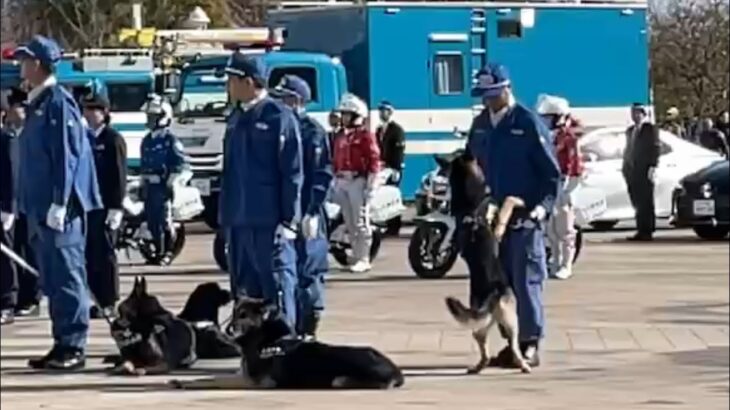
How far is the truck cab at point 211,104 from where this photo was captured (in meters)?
21.2

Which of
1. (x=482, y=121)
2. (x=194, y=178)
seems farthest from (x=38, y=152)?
(x=194, y=178)

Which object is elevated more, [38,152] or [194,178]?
[38,152]

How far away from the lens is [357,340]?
12383mm

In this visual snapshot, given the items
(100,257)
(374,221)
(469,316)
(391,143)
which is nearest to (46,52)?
(469,316)

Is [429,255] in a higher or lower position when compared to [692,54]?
lower

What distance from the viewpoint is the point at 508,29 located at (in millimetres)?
21047

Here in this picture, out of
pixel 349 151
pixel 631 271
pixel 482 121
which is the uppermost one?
pixel 482 121

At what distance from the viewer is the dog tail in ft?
34.1

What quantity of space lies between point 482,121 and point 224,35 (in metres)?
2.78

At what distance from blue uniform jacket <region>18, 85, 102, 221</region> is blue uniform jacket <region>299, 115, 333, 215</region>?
1.20 meters

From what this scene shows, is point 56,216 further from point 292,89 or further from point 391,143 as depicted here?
point 391,143

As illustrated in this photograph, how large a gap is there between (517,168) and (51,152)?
2.29m

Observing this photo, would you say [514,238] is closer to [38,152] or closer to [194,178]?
[38,152]

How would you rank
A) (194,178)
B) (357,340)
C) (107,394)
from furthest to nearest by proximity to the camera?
(194,178)
(357,340)
(107,394)
